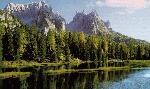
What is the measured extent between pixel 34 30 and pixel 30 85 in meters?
105

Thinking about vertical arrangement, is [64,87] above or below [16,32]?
below

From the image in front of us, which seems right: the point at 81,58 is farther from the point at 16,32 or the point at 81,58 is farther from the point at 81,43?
the point at 16,32

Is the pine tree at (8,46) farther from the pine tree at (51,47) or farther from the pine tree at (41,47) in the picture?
the pine tree at (51,47)

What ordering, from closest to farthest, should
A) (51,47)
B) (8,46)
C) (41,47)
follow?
(8,46)
(41,47)
(51,47)

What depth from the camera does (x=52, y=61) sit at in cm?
16100

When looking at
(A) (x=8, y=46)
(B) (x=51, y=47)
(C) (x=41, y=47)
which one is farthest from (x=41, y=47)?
(A) (x=8, y=46)

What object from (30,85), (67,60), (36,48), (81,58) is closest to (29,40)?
(36,48)

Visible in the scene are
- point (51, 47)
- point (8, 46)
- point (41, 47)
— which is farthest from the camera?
point (51, 47)

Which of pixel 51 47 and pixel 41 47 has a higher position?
pixel 51 47

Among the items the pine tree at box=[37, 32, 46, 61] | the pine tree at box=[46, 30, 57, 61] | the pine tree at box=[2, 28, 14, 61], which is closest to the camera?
the pine tree at box=[2, 28, 14, 61]

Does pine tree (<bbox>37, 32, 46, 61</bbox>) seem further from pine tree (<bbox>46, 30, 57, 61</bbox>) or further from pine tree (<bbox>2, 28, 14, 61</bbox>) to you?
pine tree (<bbox>2, 28, 14, 61</bbox>)

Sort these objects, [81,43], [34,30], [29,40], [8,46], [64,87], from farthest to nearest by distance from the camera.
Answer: [81,43]
[34,30]
[29,40]
[8,46]
[64,87]

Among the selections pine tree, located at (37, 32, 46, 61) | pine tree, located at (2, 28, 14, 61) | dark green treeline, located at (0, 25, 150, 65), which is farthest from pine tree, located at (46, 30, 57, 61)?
pine tree, located at (2, 28, 14, 61)

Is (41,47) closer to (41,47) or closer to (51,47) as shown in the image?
(41,47)
